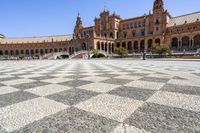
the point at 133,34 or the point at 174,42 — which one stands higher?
the point at 133,34

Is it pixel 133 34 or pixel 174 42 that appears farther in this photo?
pixel 133 34

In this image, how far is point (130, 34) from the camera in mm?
58562

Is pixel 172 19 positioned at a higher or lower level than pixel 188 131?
higher

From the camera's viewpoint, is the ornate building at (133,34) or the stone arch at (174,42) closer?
the ornate building at (133,34)

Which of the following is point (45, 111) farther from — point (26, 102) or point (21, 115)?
point (26, 102)

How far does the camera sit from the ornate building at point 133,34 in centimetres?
4297

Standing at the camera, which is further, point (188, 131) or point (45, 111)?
point (45, 111)

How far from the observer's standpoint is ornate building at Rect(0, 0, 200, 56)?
141 feet

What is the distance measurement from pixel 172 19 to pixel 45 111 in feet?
197

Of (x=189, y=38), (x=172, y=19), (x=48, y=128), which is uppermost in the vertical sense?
(x=172, y=19)

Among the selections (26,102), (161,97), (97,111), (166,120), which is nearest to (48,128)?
(97,111)

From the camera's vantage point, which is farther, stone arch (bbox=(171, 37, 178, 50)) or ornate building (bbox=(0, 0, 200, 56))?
stone arch (bbox=(171, 37, 178, 50))

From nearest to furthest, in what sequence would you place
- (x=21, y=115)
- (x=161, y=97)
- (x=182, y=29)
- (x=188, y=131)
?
(x=188, y=131) < (x=21, y=115) < (x=161, y=97) < (x=182, y=29)

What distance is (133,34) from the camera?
58000 mm
